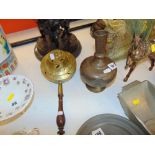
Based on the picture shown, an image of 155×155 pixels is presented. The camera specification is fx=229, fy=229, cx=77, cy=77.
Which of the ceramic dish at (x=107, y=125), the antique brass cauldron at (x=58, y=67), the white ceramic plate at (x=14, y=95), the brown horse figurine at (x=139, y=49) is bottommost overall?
the ceramic dish at (x=107, y=125)

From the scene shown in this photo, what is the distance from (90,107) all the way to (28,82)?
275 millimetres

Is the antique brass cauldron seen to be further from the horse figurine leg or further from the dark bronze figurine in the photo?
the horse figurine leg

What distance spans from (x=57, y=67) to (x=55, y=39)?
140mm

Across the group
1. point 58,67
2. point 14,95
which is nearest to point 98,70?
point 58,67

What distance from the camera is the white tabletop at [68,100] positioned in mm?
905

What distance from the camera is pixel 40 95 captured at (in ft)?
3.22

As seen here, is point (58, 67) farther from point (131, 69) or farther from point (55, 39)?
point (131, 69)

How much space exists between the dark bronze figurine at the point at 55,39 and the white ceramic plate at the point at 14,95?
17 centimetres

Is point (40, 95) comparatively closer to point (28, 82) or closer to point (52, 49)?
point (28, 82)

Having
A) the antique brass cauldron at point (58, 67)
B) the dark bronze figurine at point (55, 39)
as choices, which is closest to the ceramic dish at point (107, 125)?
the antique brass cauldron at point (58, 67)

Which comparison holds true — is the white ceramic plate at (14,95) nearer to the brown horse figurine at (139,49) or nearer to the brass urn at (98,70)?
the brass urn at (98,70)
